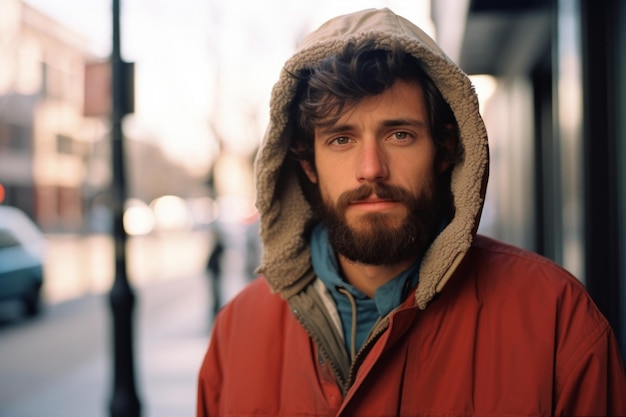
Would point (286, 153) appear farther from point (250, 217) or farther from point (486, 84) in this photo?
point (250, 217)

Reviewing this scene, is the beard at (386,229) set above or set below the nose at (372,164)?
below

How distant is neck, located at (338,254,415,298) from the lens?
6.77ft

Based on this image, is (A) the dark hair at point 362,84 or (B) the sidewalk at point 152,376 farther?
(B) the sidewalk at point 152,376

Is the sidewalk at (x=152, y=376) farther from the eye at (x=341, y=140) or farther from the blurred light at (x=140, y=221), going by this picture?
the blurred light at (x=140, y=221)

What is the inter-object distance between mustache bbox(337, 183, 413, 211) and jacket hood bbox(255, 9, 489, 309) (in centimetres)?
17

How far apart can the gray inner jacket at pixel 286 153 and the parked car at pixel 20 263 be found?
9.40m

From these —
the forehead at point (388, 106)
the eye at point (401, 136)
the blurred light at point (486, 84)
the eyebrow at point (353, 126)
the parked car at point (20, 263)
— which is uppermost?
the blurred light at point (486, 84)

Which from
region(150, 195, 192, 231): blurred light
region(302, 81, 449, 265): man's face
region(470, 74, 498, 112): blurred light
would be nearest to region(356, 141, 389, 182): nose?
region(302, 81, 449, 265): man's face

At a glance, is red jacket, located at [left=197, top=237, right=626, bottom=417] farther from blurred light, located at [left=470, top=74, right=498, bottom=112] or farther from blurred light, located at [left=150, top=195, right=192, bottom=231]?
blurred light, located at [left=150, top=195, right=192, bottom=231]

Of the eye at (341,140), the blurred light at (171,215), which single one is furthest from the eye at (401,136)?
the blurred light at (171,215)

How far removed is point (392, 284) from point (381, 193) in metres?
0.31

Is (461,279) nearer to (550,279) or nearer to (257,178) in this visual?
(550,279)

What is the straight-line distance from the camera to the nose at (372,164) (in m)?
1.91

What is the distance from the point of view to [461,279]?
190cm
